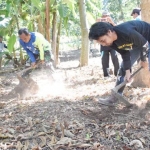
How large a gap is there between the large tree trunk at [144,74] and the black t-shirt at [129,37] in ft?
4.12

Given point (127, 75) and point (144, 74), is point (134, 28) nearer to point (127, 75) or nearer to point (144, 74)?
point (127, 75)

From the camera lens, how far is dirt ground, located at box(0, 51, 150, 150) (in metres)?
3.46

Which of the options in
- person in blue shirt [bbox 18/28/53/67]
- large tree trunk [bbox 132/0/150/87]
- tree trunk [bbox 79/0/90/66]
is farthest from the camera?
tree trunk [bbox 79/0/90/66]

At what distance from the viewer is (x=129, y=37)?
3756 mm

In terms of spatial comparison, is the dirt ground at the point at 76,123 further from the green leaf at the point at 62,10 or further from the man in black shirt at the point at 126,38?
the green leaf at the point at 62,10

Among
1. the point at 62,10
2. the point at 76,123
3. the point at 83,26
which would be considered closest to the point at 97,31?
the point at 76,123

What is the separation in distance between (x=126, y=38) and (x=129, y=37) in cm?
4

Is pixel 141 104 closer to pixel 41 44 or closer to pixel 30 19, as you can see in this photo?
pixel 41 44

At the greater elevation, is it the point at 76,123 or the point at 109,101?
the point at 109,101

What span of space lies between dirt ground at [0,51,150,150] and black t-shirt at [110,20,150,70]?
742 mm

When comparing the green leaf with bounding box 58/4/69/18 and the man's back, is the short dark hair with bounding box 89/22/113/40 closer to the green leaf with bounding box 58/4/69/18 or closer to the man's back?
the man's back

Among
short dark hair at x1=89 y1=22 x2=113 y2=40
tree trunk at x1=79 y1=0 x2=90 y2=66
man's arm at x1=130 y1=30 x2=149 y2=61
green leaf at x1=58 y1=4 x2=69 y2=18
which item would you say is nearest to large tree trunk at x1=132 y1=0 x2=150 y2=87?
man's arm at x1=130 y1=30 x2=149 y2=61

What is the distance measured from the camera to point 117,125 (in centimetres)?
391

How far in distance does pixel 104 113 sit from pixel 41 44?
267 centimetres
